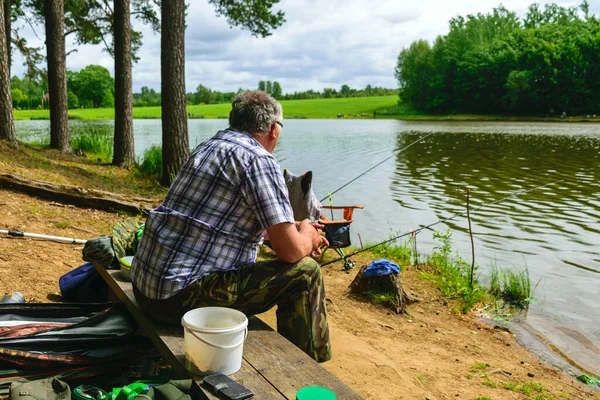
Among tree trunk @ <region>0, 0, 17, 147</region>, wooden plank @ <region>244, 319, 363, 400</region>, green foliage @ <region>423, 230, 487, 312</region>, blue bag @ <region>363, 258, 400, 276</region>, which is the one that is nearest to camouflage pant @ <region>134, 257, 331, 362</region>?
wooden plank @ <region>244, 319, 363, 400</region>

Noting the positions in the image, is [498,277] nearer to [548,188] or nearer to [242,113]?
[242,113]

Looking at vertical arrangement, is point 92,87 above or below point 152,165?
above

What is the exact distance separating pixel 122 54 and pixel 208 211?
30.6ft

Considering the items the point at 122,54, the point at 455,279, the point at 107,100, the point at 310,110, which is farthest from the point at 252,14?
the point at 107,100

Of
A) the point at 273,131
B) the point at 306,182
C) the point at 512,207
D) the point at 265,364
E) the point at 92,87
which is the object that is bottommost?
the point at 512,207

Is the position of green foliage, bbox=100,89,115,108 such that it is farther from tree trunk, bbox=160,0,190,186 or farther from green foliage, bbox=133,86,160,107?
tree trunk, bbox=160,0,190,186

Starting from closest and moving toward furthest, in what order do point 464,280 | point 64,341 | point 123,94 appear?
point 64,341 < point 464,280 < point 123,94

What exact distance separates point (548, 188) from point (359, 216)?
5.24 metres

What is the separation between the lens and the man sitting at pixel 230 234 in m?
2.30

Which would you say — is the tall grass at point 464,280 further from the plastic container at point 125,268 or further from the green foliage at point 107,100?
the green foliage at point 107,100

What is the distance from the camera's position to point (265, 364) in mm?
2182

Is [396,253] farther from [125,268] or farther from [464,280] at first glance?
[125,268]

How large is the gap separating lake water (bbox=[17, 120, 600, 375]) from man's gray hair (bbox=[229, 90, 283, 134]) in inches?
123

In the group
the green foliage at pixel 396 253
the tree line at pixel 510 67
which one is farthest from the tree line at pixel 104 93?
the green foliage at pixel 396 253
